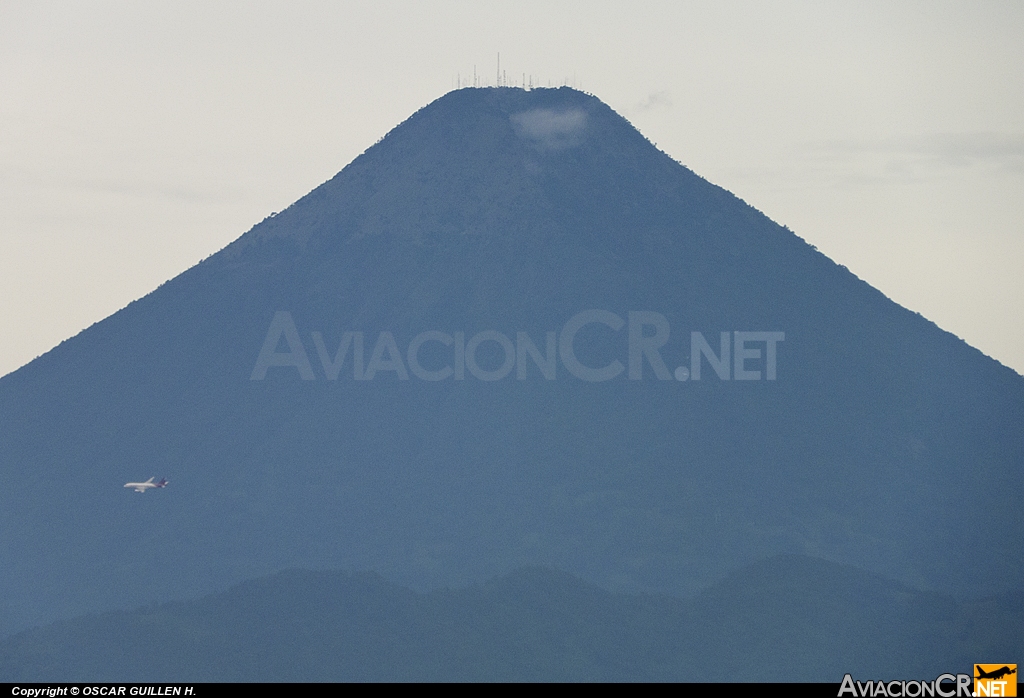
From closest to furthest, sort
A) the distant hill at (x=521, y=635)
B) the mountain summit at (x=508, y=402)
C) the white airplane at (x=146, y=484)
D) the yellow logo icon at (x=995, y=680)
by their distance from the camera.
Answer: the yellow logo icon at (x=995, y=680)
the distant hill at (x=521, y=635)
the mountain summit at (x=508, y=402)
the white airplane at (x=146, y=484)

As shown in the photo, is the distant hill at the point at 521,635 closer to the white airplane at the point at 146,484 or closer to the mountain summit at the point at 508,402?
the mountain summit at the point at 508,402

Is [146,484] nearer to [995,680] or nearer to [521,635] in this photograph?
[521,635]

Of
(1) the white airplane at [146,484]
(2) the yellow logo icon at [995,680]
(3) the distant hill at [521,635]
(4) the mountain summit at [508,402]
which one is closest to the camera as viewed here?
(2) the yellow logo icon at [995,680]

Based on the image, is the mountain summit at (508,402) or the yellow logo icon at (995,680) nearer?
the yellow logo icon at (995,680)

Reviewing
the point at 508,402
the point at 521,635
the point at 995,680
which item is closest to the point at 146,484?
the point at 508,402

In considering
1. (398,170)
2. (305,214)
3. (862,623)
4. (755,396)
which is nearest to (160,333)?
(305,214)

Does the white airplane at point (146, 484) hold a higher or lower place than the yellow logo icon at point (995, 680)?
higher

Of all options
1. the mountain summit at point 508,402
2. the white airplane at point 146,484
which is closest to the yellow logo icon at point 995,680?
the mountain summit at point 508,402

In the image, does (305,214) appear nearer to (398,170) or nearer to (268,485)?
(398,170)
